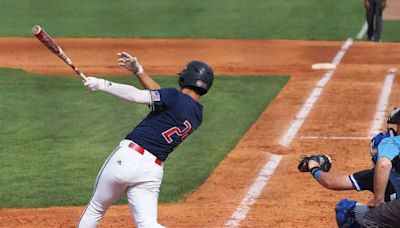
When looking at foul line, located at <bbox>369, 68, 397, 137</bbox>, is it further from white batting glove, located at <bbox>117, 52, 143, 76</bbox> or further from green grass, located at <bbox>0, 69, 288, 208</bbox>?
white batting glove, located at <bbox>117, 52, 143, 76</bbox>

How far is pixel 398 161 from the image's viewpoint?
648 cm

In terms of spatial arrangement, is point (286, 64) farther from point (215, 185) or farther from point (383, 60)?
point (215, 185)

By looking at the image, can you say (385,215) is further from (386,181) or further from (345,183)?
(345,183)

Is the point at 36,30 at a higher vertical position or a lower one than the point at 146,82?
higher

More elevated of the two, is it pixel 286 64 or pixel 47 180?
pixel 47 180

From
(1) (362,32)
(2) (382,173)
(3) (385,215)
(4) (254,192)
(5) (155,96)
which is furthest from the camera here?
(1) (362,32)

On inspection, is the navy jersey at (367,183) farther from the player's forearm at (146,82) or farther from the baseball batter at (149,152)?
the player's forearm at (146,82)

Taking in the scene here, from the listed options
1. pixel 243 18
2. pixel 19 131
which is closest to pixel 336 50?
pixel 243 18

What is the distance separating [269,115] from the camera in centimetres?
1464

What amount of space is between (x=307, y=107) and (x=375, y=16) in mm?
8016

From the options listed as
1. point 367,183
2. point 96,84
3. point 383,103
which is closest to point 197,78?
point 96,84

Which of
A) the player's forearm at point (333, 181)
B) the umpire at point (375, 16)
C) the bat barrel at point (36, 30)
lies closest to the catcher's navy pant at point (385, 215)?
the player's forearm at point (333, 181)

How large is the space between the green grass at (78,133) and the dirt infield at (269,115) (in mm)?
319

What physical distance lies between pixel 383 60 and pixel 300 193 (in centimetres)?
992
